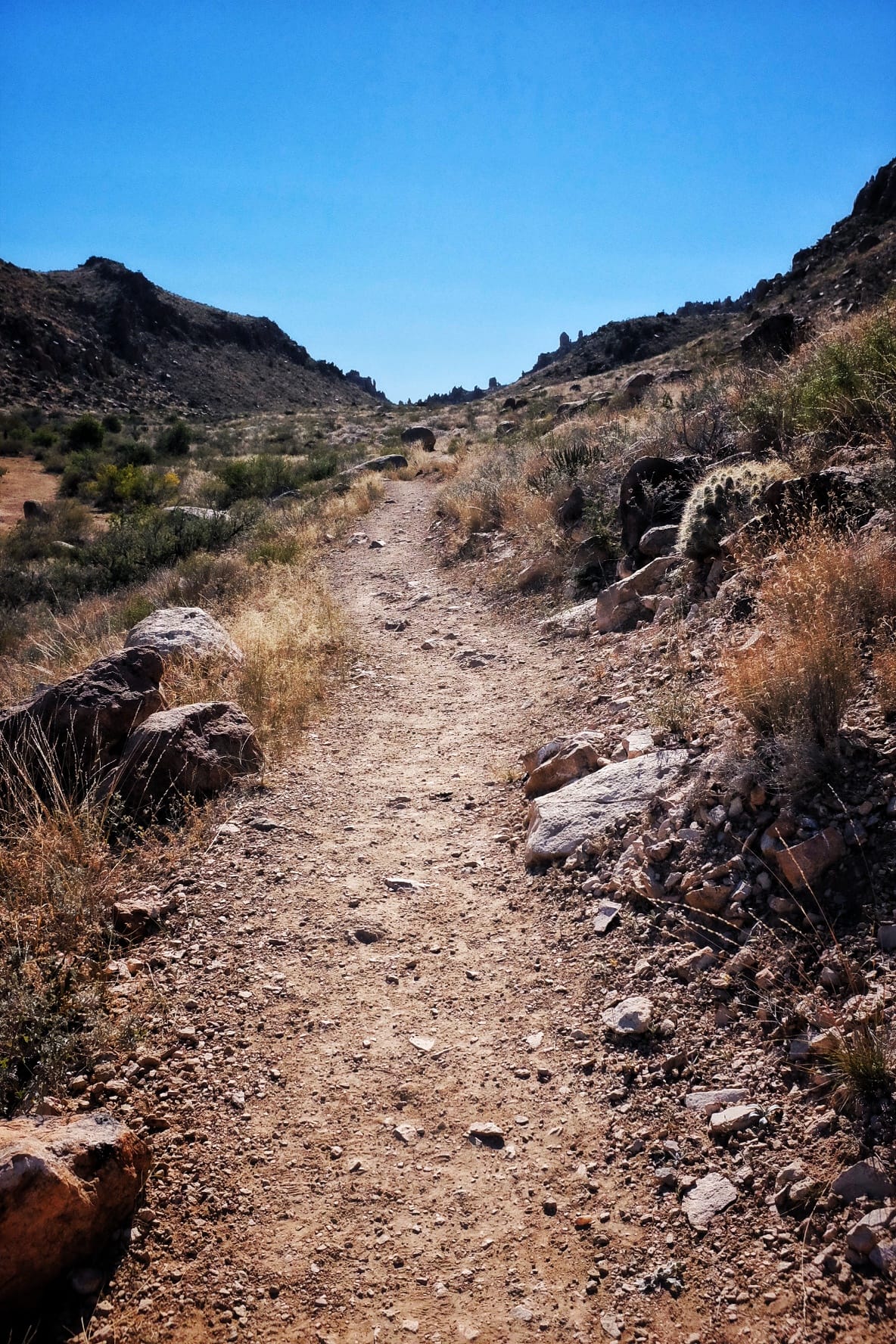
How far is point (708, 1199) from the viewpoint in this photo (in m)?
2.22

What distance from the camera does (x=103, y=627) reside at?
28.6 ft

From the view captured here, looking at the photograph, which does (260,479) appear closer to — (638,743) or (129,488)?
(129,488)

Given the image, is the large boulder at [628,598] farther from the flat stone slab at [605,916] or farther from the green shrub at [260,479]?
the green shrub at [260,479]

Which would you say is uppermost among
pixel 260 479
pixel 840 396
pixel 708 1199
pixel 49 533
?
pixel 260 479

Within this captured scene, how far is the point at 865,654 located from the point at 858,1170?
233cm

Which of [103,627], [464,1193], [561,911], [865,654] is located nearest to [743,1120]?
[464,1193]

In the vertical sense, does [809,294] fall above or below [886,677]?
above

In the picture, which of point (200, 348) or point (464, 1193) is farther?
point (200, 348)

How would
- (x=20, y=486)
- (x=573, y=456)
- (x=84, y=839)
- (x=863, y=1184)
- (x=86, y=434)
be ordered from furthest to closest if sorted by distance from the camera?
1. (x=86, y=434)
2. (x=20, y=486)
3. (x=573, y=456)
4. (x=84, y=839)
5. (x=863, y=1184)

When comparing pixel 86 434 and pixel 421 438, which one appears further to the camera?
pixel 86 434

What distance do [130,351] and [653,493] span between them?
50.3 metres

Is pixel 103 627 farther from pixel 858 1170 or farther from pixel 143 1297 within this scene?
pixel 858 1170

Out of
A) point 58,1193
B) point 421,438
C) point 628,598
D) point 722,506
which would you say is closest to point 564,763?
point 628,598

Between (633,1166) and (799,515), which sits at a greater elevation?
(799,515)
